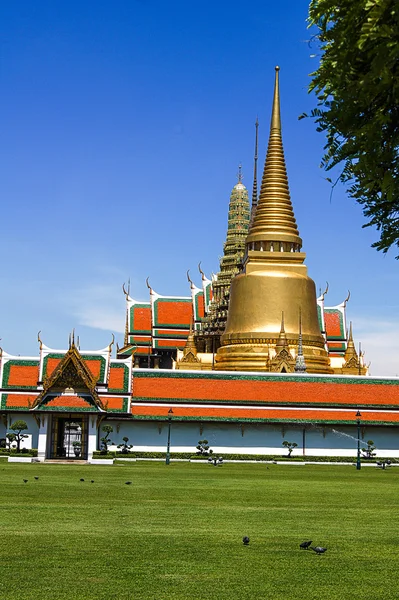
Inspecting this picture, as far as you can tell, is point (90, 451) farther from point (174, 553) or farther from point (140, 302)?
point (140, 302)

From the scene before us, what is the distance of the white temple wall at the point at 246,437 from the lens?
39938 millimetres

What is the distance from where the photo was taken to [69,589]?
8742 millimetres

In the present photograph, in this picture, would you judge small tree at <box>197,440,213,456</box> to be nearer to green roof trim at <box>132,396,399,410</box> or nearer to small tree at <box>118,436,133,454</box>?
green roof trim at <box>132,396,399,410</box>

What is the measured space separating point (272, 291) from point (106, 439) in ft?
58.1

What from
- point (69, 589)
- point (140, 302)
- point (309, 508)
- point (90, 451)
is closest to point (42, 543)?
point (69, 589)

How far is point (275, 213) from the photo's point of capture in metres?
55.0

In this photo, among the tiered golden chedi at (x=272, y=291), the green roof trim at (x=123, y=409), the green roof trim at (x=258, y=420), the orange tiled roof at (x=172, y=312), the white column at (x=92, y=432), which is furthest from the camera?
the orange tiled roof at (x=172, y=312)

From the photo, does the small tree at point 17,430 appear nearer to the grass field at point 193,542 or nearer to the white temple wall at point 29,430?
the white temple wall at point 29,430

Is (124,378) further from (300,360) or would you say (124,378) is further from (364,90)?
(364,90)

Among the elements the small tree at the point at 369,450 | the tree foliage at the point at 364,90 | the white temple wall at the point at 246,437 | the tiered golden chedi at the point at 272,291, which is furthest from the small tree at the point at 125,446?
the tree foliage at the point at 364,90

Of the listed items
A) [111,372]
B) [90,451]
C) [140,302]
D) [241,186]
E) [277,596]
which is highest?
[241,186]

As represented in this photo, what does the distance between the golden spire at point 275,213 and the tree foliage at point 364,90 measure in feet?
152

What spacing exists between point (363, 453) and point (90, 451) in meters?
11.1

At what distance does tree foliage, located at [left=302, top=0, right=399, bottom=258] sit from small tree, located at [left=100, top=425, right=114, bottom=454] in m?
30.4
